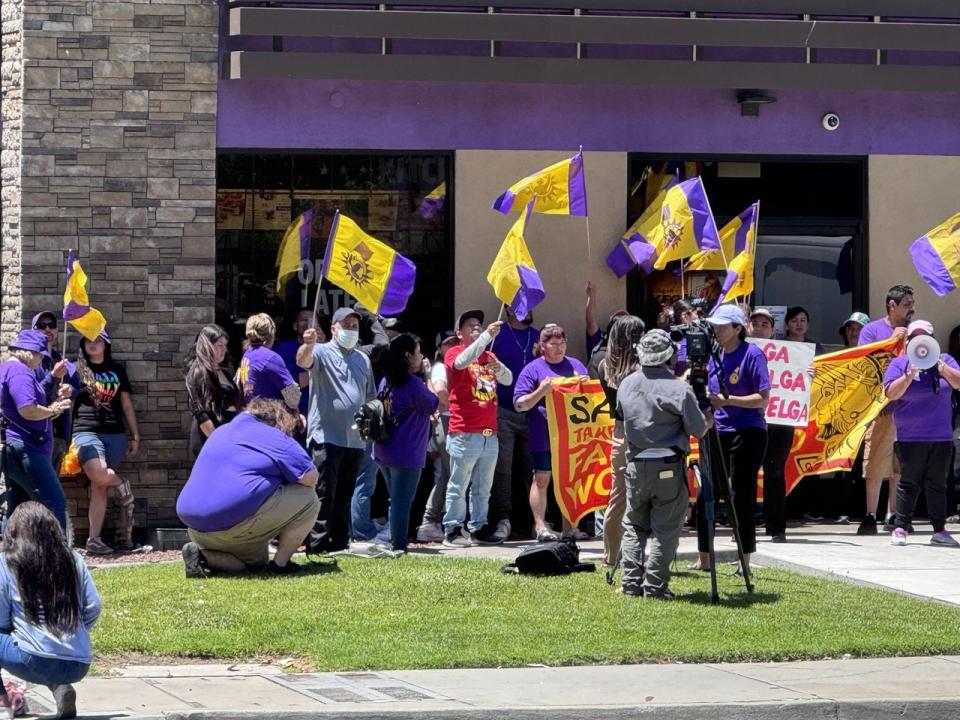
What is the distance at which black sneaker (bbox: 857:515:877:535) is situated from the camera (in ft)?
49.3

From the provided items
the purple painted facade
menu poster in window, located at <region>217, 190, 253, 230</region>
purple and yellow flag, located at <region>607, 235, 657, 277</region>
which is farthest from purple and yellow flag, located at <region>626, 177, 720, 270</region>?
menu poster in window, located at <region>217, 190, 253, 230</region>

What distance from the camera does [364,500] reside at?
13.6m

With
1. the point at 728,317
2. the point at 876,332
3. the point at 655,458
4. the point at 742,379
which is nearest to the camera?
the point at 655,458

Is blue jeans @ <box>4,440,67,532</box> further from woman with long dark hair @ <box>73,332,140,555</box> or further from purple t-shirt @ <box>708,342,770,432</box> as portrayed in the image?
purple t-shirt @ <box>708,342,770,432</box>

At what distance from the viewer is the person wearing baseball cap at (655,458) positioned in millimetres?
10805

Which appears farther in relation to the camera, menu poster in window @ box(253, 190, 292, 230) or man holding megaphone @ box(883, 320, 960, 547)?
menu poster in window @ box(253, 190, 292, 230)

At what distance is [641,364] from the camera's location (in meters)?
11.0

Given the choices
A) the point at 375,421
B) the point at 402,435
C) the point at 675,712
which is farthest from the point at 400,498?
the point at 675,712

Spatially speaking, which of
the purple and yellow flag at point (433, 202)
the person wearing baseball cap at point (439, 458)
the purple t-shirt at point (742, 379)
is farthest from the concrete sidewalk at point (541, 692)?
the purple and yellow flag at point (433, 202)

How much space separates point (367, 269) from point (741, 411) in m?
3.39

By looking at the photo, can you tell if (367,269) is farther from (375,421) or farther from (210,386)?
(375,421)

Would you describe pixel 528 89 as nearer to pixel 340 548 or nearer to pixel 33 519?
pixel 340 548

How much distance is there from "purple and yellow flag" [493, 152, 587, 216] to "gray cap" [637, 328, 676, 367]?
4.11 m

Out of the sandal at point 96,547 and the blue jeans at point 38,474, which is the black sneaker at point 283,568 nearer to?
the blue jeans at point 38,474
